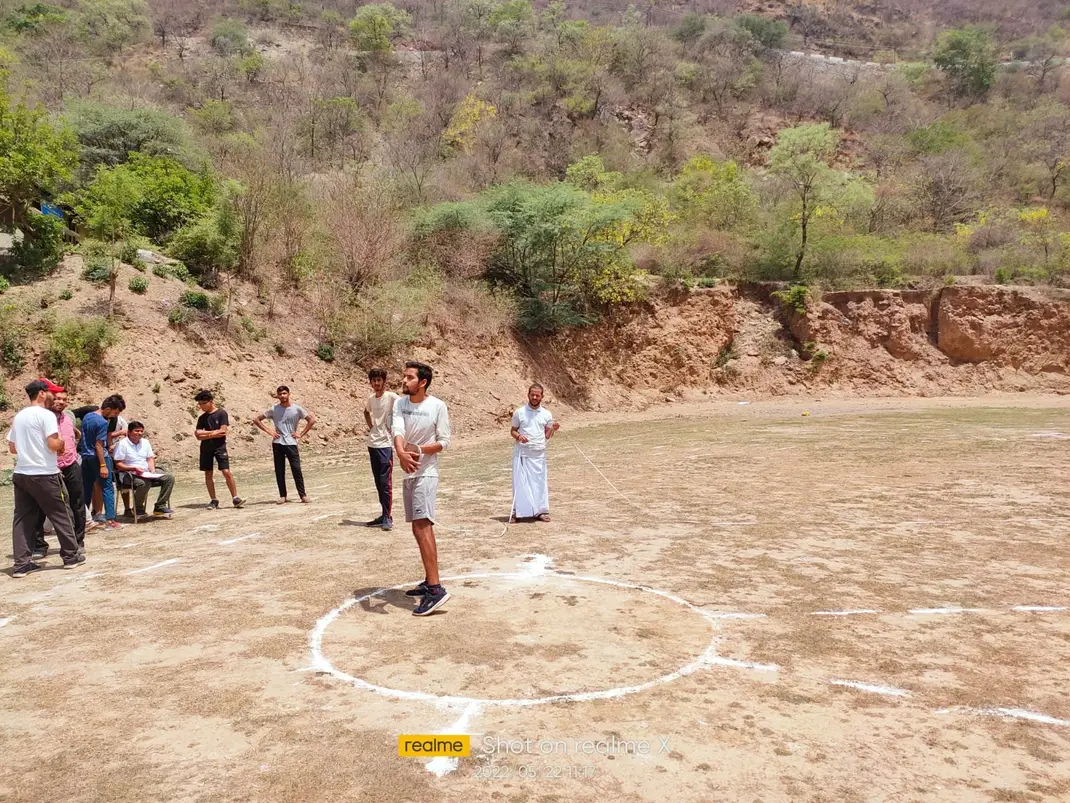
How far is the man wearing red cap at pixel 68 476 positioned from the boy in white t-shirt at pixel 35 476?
1.04ft

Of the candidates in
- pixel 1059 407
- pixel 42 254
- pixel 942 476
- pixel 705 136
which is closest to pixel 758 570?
pixel 942 476

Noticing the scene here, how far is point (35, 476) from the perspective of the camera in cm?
710

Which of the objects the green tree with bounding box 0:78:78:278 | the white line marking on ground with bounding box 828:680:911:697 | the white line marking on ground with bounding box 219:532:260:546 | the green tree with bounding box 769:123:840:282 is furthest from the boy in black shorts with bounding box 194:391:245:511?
the green tree with bounding box 769:123:840:282

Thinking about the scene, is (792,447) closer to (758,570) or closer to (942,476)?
(942,476)

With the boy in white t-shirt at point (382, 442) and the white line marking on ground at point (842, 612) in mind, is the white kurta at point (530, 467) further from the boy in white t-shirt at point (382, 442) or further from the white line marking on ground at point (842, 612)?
the white line marking on ground at point (842, 612)

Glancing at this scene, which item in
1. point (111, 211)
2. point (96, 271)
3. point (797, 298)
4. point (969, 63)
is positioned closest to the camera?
point (96, 271)

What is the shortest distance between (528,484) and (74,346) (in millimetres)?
14998

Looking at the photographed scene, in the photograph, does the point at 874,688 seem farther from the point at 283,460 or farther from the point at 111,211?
the point at 111,211

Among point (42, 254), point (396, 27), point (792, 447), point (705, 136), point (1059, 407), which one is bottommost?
point (1059, 407)

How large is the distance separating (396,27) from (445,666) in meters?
78.3

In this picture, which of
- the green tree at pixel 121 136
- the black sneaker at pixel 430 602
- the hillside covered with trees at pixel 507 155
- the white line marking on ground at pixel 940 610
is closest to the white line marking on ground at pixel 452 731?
the black sneaker at pixel 430 602

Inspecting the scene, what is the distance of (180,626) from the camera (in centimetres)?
565

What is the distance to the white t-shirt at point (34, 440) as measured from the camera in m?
7.03

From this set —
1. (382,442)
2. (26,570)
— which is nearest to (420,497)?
(382,442)
